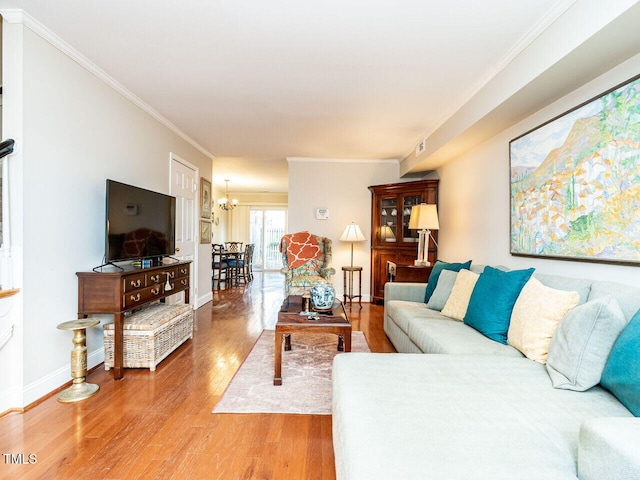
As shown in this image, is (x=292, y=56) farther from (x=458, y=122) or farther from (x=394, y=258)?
(x=394, y=258)

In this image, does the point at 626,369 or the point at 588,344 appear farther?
the point at 588,344

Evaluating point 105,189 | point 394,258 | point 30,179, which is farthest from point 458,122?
point 30,179

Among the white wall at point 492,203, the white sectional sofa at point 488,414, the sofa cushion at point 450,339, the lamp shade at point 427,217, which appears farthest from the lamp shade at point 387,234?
the white sectional sofa at point 488,414

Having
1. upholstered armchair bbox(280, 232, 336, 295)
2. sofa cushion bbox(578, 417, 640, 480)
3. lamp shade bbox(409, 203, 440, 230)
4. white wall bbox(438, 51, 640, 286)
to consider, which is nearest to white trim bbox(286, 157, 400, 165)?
white wall bbox(438, 51, 640, 286)

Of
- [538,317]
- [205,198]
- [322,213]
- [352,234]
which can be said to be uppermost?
[205,198]

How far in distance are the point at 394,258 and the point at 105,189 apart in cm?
388

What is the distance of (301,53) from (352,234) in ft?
10.5

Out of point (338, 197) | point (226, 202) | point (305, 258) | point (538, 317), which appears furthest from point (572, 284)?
point (226, 202)

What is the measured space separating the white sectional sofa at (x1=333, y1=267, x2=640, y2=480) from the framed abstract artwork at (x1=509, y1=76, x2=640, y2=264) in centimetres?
30

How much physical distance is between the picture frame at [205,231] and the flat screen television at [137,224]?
154 cm

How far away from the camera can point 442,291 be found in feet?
10.1

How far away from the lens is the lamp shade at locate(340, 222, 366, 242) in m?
5.25

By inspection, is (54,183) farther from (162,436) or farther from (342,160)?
(342,160)

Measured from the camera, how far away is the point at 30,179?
2133mm
